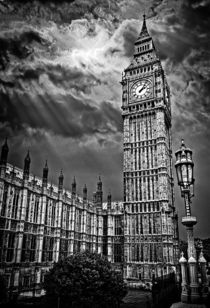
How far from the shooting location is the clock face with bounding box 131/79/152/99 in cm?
6981

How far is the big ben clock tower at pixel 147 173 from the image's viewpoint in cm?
5738

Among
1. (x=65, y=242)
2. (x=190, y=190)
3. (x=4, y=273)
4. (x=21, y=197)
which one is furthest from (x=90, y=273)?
(x=65, y=242)

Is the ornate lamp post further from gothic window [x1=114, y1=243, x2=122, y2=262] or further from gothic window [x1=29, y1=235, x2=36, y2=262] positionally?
gothic window [x1=114, y1=243, x2=122, y2=262]

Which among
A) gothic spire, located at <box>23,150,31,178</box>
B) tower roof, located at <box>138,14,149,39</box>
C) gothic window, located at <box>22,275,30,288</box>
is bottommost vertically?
gothic window, located at <box>22,275,30,288</box>

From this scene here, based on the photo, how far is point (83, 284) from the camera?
23.5 metres

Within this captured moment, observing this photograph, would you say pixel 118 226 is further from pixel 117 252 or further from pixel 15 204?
pixel 15 204

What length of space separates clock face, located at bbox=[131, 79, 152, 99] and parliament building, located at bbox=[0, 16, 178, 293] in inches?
10.4

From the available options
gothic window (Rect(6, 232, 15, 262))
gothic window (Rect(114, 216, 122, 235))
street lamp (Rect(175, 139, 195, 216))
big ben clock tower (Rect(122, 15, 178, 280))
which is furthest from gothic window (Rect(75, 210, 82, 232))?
street lamp (Rect(175, 139, 195, 216))

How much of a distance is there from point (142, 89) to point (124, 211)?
3215 centimetres

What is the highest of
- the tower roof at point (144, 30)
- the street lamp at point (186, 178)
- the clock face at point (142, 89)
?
the tower roof at point (144, 30)

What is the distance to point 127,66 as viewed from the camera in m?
77.4

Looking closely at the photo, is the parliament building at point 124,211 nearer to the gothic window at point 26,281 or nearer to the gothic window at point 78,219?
the gothic window at point 26,281

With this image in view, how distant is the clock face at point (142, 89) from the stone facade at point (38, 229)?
30829 mm

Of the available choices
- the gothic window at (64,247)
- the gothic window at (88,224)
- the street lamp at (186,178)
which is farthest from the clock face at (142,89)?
the street lamp at (186,178)
